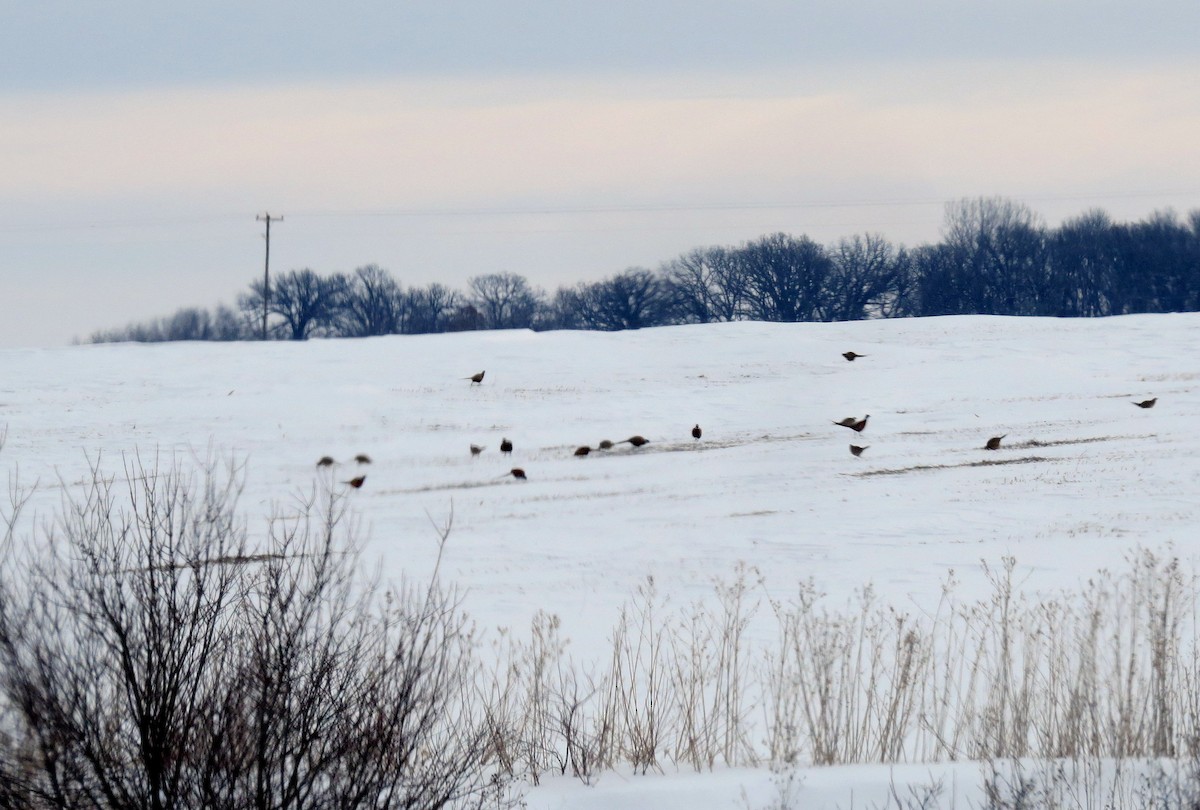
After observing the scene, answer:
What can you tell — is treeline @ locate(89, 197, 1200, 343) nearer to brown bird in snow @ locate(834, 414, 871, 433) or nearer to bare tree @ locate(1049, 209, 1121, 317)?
bare tree @ locate(1049, 209, 1121, 317)

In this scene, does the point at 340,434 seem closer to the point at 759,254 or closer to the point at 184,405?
the point at 184,405

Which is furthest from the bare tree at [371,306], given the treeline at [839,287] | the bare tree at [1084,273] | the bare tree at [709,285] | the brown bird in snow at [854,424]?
the brown bird in snow at [854,424]

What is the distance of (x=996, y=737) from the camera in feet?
24.3

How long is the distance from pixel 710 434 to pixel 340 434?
615cm

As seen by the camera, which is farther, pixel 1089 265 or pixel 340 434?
pixel 1089 265

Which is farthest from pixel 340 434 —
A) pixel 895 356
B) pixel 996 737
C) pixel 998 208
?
pixel 998 208

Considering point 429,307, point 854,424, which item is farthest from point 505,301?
point 854,424

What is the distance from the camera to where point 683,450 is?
65.1ft

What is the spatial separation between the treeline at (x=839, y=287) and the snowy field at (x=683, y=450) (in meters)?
25.0

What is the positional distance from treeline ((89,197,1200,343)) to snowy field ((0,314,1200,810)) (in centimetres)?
2499

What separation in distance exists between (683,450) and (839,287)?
38693mm

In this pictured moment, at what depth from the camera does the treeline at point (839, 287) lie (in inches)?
2168

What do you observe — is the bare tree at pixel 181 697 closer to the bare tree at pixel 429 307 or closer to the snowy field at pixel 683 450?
the snowy field at pixel 683 450

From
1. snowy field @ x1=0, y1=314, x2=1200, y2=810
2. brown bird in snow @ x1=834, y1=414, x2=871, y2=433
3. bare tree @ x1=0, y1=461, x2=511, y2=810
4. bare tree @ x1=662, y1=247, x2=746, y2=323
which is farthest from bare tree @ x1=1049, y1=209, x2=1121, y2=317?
bare tree @ x1=0, y1=461, x2=511, y2=810
